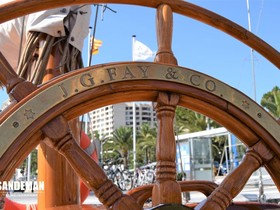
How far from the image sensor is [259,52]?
107cm

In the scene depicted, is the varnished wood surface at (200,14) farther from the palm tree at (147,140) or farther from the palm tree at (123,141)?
the palm tree at (123,141)

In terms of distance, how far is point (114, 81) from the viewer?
0.87m

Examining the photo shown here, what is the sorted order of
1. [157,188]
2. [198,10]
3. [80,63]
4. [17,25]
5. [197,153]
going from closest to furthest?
[157,188], [198,10], [80,63], [17,25], [197,153]

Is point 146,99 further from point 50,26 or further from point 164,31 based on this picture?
point 50,26

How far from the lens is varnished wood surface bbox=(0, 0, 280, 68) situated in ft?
2.96

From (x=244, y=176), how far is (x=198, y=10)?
41 centimetres

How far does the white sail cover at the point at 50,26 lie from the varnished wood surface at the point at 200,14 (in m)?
0.63

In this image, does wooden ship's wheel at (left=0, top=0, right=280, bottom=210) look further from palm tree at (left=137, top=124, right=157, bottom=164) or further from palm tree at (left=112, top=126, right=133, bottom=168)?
palm tree at (left=112, top=126, right=133, bottom=168)

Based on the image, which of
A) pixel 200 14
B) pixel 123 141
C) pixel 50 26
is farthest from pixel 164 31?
pixel 123 141

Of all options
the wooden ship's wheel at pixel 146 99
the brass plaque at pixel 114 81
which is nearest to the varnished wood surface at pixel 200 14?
the wooden ship's wheel at pixel 146 99

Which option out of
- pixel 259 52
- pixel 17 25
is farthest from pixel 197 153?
pixel 259 52

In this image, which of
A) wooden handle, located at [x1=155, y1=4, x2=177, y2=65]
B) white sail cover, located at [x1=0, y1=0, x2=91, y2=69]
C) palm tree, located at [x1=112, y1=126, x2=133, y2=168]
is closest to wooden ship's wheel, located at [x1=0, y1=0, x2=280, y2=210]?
wooden handle, located at [x1=155, y1=4, x2=177, y2=65]

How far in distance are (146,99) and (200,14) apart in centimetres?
26

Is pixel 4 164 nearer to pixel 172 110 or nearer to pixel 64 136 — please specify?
pixel 64 136
